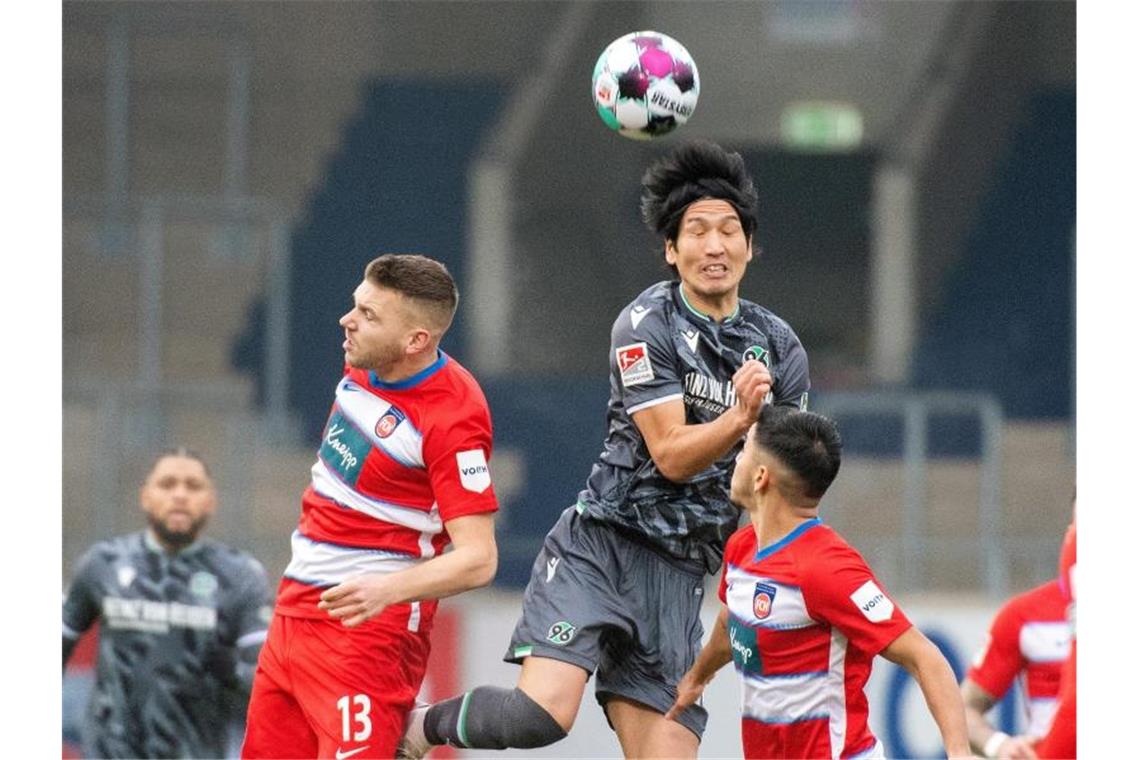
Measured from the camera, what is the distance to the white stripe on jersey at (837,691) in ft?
16.5

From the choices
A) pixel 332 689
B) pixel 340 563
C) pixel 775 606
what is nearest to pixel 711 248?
pixel 775 606

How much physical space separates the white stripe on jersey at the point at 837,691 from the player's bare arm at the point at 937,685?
139mm

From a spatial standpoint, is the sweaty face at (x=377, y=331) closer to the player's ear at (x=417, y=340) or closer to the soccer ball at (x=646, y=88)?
the player's ear at (x=417, y=340)

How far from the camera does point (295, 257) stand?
48.2 ft

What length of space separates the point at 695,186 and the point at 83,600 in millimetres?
3559

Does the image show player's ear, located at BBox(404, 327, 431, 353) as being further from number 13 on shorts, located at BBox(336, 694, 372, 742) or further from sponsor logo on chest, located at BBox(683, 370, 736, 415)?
number 13 on shorts, located at BBox(336, 694, 372, 742)

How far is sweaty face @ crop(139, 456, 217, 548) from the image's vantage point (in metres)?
7.91

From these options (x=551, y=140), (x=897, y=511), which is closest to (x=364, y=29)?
(x=551, y=140)

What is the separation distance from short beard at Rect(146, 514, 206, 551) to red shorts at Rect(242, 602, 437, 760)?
8.48 ft

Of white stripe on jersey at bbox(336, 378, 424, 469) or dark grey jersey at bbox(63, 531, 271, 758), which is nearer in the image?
white stripe on jersey at bbox(336, 378, 424, 469)

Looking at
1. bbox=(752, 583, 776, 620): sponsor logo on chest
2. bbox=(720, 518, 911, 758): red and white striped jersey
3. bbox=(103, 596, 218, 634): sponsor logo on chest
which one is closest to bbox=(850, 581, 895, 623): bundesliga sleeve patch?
bbox=(720, 518, 911, 758): red and white striped jersey

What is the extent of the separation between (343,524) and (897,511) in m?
9.05
